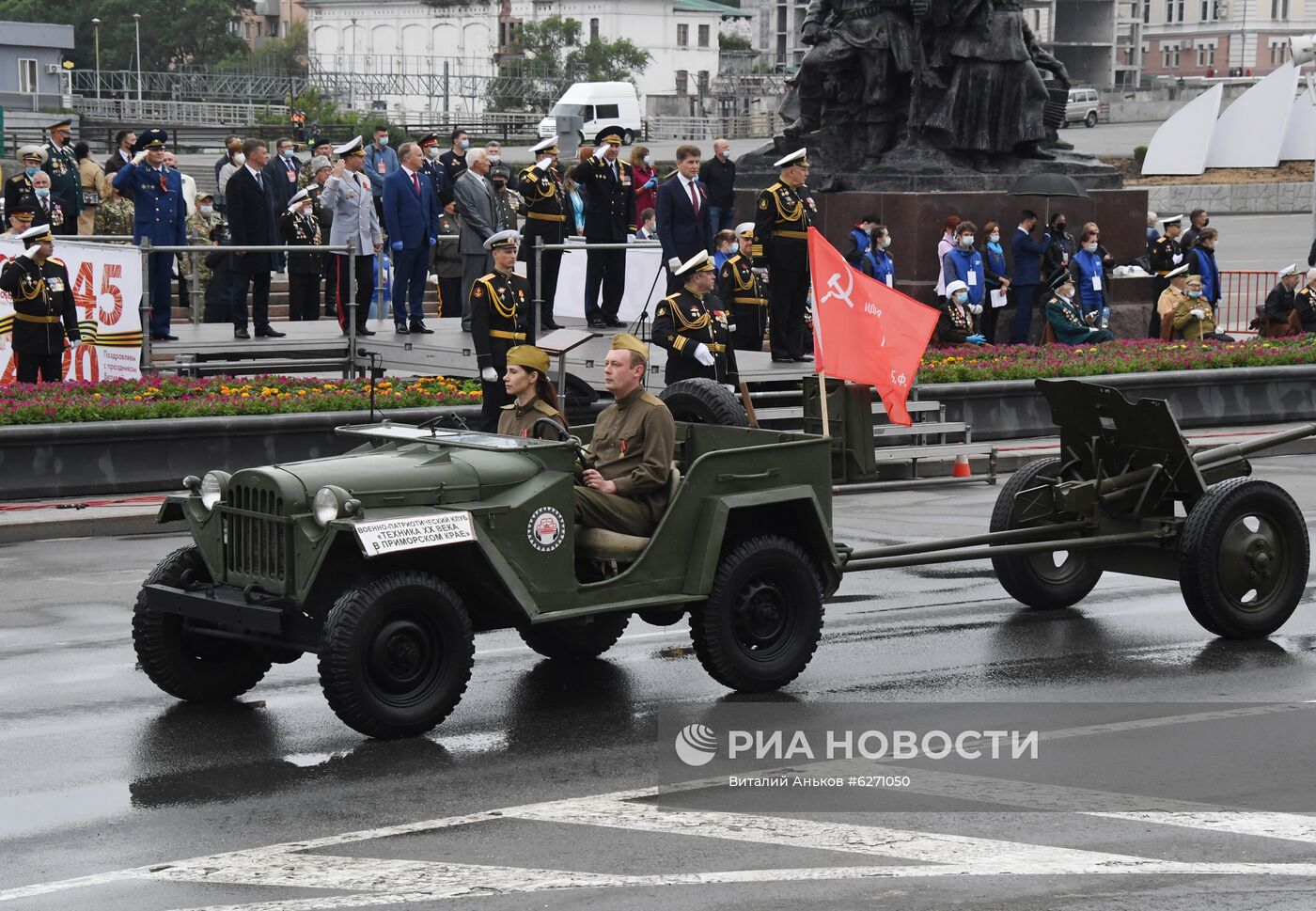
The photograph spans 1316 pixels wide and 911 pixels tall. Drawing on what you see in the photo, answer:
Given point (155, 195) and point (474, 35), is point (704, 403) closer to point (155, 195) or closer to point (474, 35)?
point (155, 195)

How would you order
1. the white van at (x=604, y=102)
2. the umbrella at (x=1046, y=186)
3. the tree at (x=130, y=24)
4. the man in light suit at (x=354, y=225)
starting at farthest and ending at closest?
the tree at (x=130, y=24), the white van at (x=604, y=102), the umbrella at (x=1046, y=186), the man in light suit at (x=354, y=225)

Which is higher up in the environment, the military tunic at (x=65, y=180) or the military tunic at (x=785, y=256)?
the military tunic at (x=65, y=180)

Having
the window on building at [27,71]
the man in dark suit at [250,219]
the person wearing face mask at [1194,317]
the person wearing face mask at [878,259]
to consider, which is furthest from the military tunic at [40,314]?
the window on building at [27,71]

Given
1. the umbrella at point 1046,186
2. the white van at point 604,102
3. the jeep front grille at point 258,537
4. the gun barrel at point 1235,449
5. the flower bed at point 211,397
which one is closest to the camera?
the jeep front grille at point 258,537

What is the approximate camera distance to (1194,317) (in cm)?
2545

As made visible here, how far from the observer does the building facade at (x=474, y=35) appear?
132875 millimetres

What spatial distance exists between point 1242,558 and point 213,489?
18.5 feet

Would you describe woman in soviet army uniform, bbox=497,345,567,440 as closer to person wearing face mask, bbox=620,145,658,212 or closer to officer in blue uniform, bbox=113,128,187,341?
officer in blue uniform, bbox=113,128,187,341

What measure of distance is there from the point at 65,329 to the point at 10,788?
10.5 metres

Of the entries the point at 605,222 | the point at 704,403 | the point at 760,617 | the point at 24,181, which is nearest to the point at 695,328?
the point at 704,403

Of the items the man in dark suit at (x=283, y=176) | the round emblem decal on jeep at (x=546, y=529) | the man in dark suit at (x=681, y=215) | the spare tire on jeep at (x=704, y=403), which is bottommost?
the round emblem decal on jeep at (x=546, y=529)

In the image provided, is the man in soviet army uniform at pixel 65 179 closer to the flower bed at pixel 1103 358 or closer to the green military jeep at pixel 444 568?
the flower bed at pixel 1103 358

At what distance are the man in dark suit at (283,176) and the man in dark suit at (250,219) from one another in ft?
6.24

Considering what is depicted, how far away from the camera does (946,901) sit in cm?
672
